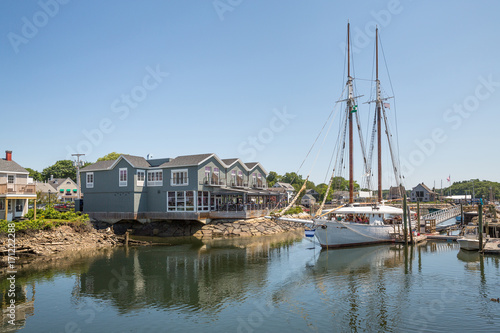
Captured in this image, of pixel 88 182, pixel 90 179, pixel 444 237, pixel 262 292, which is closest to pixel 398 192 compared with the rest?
pixel 444 237

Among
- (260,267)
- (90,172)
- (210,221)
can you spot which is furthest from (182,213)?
(260,267)

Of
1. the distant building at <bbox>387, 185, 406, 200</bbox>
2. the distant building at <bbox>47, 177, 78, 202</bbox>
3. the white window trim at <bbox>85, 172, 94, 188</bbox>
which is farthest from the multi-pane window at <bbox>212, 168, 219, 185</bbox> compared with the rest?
the distant building at <bbox>47, 177, 78, 202</bbox>

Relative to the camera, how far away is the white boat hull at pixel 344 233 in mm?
31203

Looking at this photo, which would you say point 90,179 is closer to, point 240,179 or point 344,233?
point 240,179

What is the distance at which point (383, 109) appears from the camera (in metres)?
45.2

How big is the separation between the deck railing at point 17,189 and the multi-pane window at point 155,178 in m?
13.0

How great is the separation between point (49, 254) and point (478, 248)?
111 feet

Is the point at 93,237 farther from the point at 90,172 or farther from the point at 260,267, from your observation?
the point at 260,267

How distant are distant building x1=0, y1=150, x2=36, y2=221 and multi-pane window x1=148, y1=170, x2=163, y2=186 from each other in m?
12.7

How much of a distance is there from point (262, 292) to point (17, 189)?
2517 cm

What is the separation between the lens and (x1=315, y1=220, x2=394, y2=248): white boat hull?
1228 inches

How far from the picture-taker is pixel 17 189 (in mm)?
31250

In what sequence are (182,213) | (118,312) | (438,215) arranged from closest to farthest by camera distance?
1. (118,312)
2. (182,213)
3. (438,215)

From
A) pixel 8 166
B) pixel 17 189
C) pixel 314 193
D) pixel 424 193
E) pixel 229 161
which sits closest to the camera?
pixel 17 189
